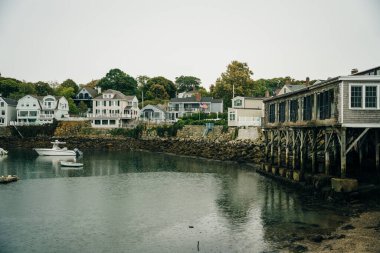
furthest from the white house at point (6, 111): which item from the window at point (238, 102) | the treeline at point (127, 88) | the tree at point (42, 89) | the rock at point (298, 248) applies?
the rock at point (298, 248)

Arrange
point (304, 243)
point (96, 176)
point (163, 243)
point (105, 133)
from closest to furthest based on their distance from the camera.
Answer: point (304, 243), point (163, 243), point (96, 176), point (105, 133)

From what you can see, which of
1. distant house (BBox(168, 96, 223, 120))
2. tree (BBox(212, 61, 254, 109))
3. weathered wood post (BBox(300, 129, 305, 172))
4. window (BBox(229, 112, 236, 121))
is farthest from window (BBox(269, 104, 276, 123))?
distant house (BBox(168, 96, 223, 120))

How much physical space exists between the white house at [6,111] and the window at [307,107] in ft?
293

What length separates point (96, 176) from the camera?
47.0 metres

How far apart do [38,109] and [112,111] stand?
19347 mm

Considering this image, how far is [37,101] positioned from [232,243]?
310ft

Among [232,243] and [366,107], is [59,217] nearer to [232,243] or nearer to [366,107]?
[232,243]

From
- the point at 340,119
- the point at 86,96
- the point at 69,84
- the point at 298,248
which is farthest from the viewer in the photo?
the point at 69,84

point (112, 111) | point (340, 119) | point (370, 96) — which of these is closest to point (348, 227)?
point (340, 119)

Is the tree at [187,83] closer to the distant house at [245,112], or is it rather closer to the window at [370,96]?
the distant house at [245,112]

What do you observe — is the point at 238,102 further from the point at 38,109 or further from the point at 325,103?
the point at 38,109

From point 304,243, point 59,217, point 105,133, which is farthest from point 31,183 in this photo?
point 105,133

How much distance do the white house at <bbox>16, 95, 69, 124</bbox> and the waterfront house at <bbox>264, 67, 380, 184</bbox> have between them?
75623mm

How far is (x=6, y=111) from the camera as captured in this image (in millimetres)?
103250
